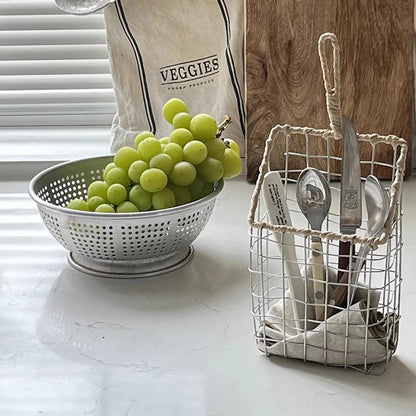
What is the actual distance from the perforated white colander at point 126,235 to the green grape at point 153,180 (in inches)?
1.2

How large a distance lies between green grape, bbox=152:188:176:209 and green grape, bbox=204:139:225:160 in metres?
0.08

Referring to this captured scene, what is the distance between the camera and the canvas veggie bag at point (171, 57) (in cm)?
157

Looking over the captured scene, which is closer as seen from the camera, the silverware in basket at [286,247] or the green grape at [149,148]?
the silverware in basket at [286,247]

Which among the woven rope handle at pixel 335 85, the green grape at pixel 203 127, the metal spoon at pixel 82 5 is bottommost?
the green grape at pixel 203 127

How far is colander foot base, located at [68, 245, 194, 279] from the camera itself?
1211 millimetres

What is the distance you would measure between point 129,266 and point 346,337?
372 mm

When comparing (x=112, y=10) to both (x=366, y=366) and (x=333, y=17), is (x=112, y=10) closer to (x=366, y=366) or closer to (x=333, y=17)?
(x=333, y=17)

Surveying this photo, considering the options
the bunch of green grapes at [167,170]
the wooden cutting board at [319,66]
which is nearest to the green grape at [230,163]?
the bunch of green grapes at [167,170]

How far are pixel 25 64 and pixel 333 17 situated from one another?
2.13 feet

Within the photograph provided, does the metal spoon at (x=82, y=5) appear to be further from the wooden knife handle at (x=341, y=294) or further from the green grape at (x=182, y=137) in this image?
the wooden knife handle at (x=341, y=294)

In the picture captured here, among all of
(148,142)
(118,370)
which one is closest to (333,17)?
(148,142)

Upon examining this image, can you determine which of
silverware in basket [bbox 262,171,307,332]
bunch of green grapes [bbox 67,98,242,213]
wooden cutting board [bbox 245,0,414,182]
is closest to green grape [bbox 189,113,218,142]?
bunch of green grapes [bbox 67,98,242,213]

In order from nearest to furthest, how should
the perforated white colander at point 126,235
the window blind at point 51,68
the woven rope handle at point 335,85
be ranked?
1. the woven rope handle at point 335,85
2. the perforated white colander at point 126,235
3. the window blind at point 51,68

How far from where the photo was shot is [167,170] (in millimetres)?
1171
